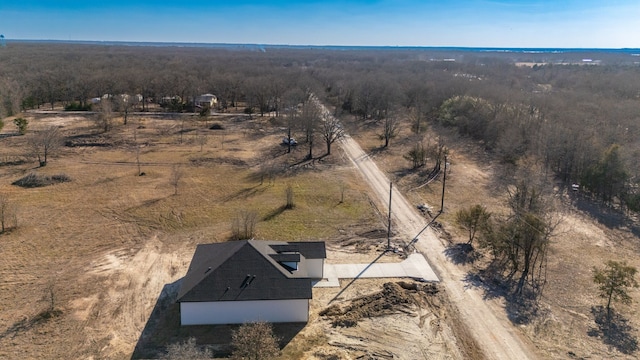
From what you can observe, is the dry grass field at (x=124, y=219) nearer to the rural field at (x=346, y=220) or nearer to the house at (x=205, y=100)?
the rural field at (x=346, y=220)

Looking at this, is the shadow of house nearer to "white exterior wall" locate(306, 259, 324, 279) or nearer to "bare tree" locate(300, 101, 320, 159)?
"white exterior wall" locate(306, 259, 324, 279)

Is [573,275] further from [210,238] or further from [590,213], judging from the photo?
[210,238]

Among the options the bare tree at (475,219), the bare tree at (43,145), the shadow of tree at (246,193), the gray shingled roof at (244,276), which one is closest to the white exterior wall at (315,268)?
the gray shingled roof at (244,276)

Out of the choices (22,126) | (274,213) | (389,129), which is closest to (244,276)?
(274,213)

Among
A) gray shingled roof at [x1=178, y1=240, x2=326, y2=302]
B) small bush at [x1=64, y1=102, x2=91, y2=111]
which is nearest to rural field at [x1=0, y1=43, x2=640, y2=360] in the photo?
gray shingled roof at [x1=178, y1=240, x2=326, y2=302]

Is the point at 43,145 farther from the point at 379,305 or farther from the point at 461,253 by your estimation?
the point at 461,253

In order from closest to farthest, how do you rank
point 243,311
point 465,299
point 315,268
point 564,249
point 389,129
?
point 243,311 < point 465,299 < point 315,268 < point 564,249 < point 389,129
